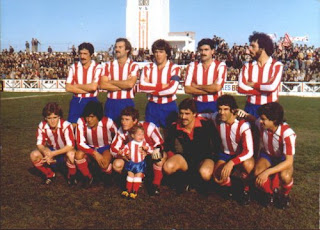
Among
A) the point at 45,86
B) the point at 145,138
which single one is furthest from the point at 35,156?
the point at 45,86

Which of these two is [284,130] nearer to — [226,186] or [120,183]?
[226,186]

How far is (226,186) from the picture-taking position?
495 centimetres

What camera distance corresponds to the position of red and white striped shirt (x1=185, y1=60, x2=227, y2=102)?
5.14 meters

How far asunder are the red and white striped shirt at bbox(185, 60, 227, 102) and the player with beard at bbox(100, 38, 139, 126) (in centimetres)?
84

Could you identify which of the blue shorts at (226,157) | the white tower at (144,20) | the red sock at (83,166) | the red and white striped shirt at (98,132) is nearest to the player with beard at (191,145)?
the blue shorts at (226,157)

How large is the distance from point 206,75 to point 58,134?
2273 millimetres

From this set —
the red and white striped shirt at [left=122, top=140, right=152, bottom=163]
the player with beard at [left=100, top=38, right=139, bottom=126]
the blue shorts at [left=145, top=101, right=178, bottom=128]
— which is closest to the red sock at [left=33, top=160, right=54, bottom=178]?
the player with beard at [left=100, top=38, right=139, bottom=126]

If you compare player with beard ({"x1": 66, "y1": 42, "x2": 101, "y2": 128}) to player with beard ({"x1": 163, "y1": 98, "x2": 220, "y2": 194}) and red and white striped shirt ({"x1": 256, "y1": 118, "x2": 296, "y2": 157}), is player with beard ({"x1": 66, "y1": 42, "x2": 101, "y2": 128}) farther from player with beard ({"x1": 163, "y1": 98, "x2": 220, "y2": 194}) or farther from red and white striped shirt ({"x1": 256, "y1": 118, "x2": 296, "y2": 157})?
red and white striped shirt ({"x1": 256, "y1": 118, "x2": 296, "y2": 157})

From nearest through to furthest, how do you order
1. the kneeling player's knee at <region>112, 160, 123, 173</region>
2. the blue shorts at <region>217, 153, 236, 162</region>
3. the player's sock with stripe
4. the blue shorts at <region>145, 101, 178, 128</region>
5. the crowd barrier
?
the player's sock with stripe → the blue shorts at <region>217, 153, 236, 162</region> → the kneeling player's knee at <region>112, 160, 123, 173</region> → the blue shorts at <region>145, 101, 178, 128</region> → the crowd barrier

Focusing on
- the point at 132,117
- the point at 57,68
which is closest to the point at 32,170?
the point at 132,117

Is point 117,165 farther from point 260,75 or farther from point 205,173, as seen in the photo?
point 260,75


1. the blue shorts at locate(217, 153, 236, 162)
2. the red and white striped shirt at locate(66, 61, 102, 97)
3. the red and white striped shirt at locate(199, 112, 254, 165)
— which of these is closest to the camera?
the red and white striped shirt at locate(199, 112, 254, 165)

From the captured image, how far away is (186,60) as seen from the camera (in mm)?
31078

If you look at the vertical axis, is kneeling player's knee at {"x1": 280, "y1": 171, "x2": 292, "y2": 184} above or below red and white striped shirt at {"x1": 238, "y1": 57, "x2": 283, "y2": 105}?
below
